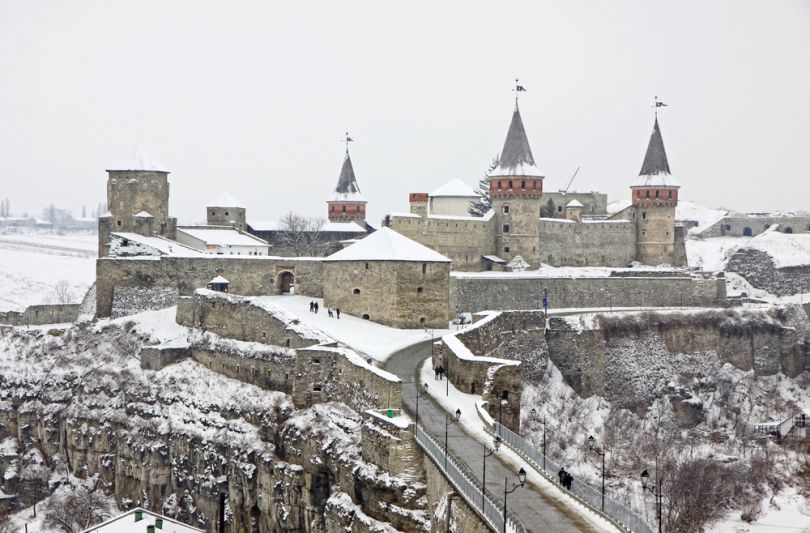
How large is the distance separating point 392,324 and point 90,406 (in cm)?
1316

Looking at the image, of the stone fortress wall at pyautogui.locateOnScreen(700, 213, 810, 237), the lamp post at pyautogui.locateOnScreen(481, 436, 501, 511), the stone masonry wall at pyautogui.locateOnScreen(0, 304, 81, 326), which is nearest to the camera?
the lamp post at pyautogui.locateOnScreen(481, 436, 501, 511)

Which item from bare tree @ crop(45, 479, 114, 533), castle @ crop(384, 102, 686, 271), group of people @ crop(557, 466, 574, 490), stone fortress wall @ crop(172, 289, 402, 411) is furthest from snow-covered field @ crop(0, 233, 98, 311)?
group of people @ crop(557, 466, 574, 490)

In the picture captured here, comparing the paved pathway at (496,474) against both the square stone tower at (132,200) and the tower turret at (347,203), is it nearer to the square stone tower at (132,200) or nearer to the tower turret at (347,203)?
the square stone tower at (132,200)

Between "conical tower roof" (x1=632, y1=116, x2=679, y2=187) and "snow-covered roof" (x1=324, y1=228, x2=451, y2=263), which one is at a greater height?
"conical tower roof" (x1=632, y1=116, x2=679, y2=187)

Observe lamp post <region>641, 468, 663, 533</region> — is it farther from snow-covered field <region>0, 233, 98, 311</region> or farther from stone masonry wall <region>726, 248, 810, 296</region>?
snow-covered field <region>0, 233, 98, 311</region>

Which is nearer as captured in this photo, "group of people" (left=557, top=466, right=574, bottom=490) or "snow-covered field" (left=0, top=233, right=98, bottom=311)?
"group of people" (left=557, top=466, right=574, bottom=490)

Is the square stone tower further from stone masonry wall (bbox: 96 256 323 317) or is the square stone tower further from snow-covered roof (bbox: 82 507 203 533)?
snow-covered roof (bbox: 82 507 203 533)

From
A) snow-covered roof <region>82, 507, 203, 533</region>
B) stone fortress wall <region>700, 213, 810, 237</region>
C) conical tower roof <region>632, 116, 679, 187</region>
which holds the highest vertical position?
conical tower roof <region>632, 116, 679, 187</region>

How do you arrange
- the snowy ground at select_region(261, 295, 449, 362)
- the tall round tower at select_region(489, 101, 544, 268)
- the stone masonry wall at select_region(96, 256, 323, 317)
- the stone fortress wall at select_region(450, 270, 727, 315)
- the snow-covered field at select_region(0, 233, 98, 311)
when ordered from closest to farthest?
the snowy ground at select_region(261, 295, 449, 362) < the stone masonry wall at select_region(96, 256, 323, 317) < the stone fortress wall at select_region(450, 270, 727, 315) < the tall round tower at select_region(489, 101, 544, 268) < the snow-covered field at select_region(0, 233, 98, 311)

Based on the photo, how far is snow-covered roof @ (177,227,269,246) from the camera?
5642 centimetres

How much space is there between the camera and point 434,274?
45.2 metres

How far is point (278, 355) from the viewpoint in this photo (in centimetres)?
3900

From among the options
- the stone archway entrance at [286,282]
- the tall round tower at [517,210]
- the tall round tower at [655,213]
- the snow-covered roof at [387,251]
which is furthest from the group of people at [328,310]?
the tall round tower at [655,213]

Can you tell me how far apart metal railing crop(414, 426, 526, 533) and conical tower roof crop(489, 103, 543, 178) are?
119 ft
